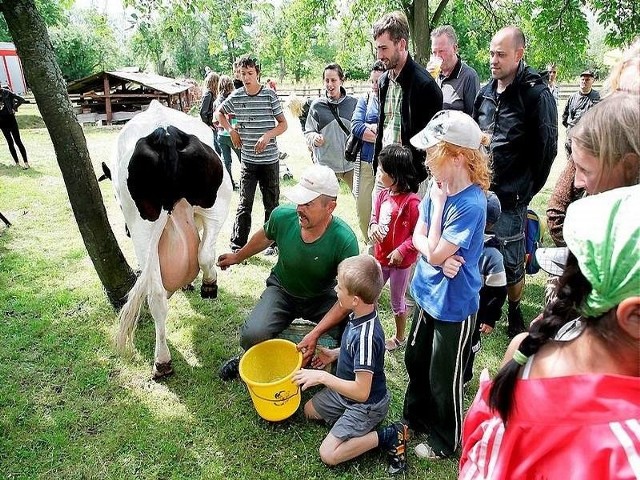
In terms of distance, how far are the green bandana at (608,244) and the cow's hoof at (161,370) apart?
2.61 meters

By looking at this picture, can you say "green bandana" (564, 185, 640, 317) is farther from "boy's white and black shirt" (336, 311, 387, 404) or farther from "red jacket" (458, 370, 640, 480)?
"boy's white and black shirt" (336, 311, 387, 404)

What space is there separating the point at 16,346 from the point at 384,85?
3238 millimetres

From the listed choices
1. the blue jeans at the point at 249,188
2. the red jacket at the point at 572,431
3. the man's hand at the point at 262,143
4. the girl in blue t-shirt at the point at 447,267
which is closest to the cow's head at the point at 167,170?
the girl in blue t-shirt at the point at 447,267

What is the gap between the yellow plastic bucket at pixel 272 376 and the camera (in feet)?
7.87

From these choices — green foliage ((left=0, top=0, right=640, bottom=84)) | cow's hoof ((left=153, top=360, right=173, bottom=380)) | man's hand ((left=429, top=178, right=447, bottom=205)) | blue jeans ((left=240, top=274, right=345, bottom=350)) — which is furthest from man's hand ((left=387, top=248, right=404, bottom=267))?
green foliage ((left=0, top=0, right=640, bottom=84))

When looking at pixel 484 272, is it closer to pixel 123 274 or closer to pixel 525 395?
pixel 525 395

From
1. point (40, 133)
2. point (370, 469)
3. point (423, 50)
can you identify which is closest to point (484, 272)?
point (370, 469)

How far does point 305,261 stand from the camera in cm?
280

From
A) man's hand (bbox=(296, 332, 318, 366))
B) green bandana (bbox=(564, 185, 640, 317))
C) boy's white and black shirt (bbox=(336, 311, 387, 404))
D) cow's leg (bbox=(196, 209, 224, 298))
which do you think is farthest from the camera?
cow's leg (bbox=(196, 209, 224, 298))

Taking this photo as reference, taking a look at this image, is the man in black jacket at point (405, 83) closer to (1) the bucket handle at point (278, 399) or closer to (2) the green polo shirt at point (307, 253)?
(2) the green polo shirt at point (307, 253)

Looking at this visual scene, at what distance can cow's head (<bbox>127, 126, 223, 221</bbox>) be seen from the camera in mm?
2650

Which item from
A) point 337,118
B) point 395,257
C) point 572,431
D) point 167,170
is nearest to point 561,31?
point 337,118

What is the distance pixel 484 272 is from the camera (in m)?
3.06

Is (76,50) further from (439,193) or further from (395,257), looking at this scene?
(439,193)
